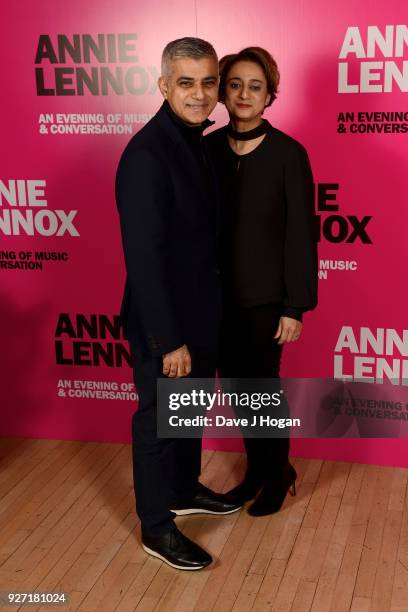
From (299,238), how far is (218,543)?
3.37ft

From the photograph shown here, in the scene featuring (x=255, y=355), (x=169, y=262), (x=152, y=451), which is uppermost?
(x=169, y=262)

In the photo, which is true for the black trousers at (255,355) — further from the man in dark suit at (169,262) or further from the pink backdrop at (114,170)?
the pink backdrop at (114,170)

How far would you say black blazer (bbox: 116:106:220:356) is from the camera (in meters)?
2.29

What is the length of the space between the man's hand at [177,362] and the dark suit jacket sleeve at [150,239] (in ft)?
0.08

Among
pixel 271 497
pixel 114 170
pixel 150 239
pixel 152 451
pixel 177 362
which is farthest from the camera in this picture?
pixel 114 170

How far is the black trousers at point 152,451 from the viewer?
8.30 feet

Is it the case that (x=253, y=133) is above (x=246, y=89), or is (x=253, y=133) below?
below

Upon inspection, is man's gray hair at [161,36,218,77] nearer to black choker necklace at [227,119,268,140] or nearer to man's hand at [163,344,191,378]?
black choker necklace at [227,119,268,140]

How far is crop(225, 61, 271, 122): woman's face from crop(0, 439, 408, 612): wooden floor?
4.49 feet

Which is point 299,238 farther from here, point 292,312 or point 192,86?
point 192,86

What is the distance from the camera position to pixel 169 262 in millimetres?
2373

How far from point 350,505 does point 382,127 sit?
4.38 feet

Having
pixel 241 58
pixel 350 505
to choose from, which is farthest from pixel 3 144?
pixel 350 505

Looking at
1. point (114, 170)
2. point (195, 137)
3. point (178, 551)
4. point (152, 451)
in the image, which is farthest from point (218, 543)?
point (114, 170)
